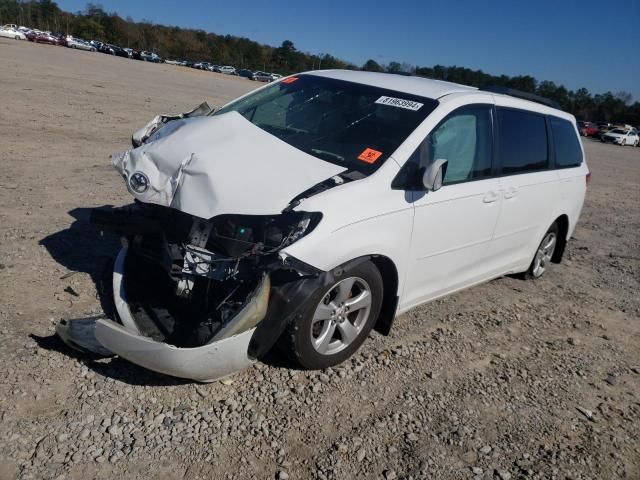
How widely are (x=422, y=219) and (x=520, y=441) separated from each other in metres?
1.53

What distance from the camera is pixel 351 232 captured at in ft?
10.6

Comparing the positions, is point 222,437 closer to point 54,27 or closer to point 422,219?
point 422,219

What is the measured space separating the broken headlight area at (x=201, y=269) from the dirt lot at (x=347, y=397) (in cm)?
41

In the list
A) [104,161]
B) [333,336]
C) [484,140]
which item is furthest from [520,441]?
[104,161]

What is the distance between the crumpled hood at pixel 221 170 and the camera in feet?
10.4

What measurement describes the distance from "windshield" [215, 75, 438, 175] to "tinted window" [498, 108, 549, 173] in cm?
97

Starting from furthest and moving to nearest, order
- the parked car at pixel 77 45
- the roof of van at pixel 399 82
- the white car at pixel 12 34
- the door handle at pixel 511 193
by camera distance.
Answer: the parked car at pixel 77 45 < the white car at pixel 12 34 < the door handle at pixel 511 193 < the roof of van at pixel 399 82

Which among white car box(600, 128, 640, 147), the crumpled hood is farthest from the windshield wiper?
white car box(600, 128, 640, 147)

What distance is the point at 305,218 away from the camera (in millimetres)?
3111

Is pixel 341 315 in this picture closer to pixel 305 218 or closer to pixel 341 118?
pixel 305 218

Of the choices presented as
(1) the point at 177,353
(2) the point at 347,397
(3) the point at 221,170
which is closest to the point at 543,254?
(2) the point at 347,397

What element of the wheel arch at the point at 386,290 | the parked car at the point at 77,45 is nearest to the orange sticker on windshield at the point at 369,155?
the wheel arch at the point at 386,290

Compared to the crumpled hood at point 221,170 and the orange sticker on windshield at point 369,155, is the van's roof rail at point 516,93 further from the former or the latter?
the crumpled hood at point 221,170

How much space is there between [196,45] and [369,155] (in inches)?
4425
